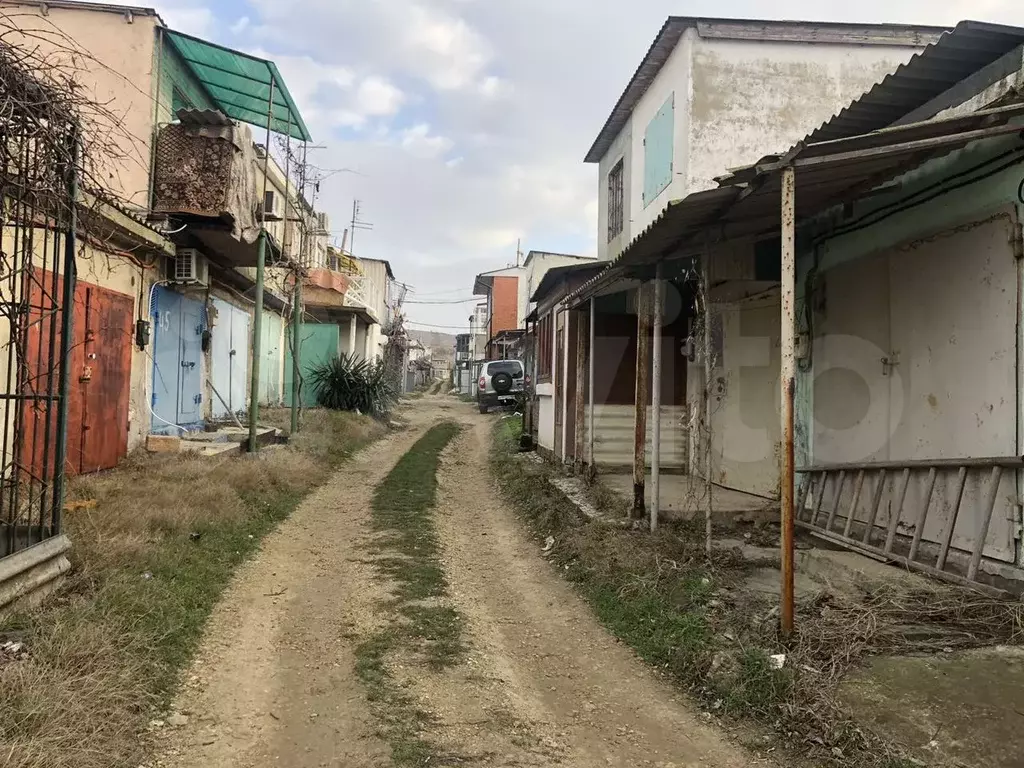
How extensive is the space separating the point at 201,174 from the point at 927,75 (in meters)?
8.50

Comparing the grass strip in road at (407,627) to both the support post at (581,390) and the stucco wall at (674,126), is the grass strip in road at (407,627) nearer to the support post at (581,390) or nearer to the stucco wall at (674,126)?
the support post at (581,390)

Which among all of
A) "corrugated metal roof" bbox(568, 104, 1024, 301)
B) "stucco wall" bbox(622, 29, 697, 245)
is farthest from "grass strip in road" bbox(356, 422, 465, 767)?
"stucco wall" bbox(622, 29, 697, 245)

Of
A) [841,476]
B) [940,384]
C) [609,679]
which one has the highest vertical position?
[940,384]

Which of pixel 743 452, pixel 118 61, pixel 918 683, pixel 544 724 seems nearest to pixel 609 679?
pixel 544 724

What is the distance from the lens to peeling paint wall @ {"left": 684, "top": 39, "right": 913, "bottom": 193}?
9.00 m

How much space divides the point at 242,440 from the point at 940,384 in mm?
8809

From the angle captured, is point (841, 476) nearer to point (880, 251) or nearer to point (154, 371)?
point (880, 251)

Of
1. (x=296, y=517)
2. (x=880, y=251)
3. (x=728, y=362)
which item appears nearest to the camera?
(x=880, y=251)

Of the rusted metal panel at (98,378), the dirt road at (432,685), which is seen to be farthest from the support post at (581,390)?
the rusted metal panel at (98,378)

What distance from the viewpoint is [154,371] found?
371 inches

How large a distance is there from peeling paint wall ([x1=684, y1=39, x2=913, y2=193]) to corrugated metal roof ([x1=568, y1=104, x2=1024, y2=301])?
11.3 ft

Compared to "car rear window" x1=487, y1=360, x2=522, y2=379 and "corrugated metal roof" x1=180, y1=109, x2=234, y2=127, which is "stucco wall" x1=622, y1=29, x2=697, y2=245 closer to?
"corrugated metal roof" x1=180, y1=109, x2=234, y2=127

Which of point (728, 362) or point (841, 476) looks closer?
point (841, 476)

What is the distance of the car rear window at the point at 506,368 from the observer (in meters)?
25.4
